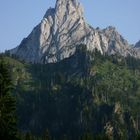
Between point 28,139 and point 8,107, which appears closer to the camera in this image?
point 8,107

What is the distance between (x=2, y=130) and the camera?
6950 cm

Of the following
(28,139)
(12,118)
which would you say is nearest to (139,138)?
(28,139)

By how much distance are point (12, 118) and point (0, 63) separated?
869cm

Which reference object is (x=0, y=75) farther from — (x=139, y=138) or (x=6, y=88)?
(x=139, y=138)

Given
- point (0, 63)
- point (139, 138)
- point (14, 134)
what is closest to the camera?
point (14, 134)

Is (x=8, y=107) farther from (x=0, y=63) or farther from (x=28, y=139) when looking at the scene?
(x=28, y=139)

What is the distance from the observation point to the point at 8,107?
238 ft

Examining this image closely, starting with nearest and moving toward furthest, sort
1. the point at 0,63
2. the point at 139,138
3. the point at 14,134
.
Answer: the point at 14,134 → the point at 0,63 → the point at 139,138

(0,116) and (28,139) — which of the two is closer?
(0,116)

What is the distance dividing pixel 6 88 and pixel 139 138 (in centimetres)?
11807

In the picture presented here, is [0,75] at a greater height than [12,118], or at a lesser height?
greater

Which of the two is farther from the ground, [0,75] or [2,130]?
[0,75]

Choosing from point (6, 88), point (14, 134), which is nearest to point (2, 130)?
point (14, 134)

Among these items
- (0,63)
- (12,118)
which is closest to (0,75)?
(0,63)
